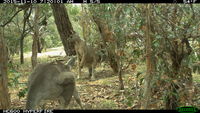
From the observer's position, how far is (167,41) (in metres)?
4.05

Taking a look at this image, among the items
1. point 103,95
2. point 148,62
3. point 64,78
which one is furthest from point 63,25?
point 148,62

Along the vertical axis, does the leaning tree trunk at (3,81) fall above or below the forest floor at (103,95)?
above

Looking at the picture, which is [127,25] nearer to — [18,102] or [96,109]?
[96,109]

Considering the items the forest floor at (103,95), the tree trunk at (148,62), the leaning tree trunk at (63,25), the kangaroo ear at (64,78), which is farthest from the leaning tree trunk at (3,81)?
the leaning tree trunk at (63,25)

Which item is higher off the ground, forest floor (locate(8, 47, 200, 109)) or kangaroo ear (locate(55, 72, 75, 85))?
kangaroo ear (locate(55, 72, 75, 85))

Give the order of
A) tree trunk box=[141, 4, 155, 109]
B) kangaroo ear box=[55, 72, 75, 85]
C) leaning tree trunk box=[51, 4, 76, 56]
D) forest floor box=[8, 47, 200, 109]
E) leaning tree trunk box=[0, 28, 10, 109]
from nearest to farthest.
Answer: tree trunk box=[141, 4, 155, 109]
leaning tree trunk box=[0, 28, 10, 109]
kangaroo ear box=[55, 72, 75, 85]
forest floor box=[8, 47, 200, 109]
leaning tree trunk box=[51, 4, 76, 56]

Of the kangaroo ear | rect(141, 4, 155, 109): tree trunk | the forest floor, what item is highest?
rect(141, 4, 155, 109): tree trunk

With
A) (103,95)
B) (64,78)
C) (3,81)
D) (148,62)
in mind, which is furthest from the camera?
(103,95)

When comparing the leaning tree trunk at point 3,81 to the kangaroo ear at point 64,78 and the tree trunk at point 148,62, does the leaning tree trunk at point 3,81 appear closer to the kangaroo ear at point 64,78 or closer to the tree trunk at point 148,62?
the kangaroo ear at point 64,78

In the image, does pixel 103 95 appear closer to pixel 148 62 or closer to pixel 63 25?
pixel 148 62

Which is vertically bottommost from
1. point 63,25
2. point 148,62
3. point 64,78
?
point 64,78

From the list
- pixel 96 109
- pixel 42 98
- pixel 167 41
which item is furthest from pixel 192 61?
pixel 42 98

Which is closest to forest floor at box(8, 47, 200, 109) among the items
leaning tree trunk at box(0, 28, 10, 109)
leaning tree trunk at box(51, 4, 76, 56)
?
leaning tree trunk at box(0, 28, 10, 109)

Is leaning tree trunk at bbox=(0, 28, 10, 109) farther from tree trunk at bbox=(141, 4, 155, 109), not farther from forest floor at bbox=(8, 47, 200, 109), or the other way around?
tree trunk at bbox=(141, 4, 155, 109)
